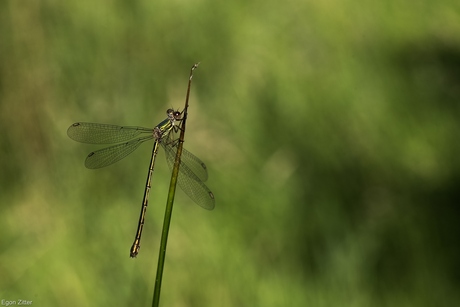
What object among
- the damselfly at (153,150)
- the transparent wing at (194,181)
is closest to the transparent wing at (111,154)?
the damselfly at (153,150)

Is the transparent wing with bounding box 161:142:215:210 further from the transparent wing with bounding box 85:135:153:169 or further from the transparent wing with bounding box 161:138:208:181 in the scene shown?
the transparent wing with bounding box 85:135:153:169

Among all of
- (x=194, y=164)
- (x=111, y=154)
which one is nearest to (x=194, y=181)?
(x=194, y=164)

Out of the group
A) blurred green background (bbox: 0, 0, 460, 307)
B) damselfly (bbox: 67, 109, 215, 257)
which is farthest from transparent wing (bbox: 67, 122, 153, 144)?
blurred green background (bbox: 0, 0, 460, 307)

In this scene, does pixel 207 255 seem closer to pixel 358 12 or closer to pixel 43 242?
pixel 43 242

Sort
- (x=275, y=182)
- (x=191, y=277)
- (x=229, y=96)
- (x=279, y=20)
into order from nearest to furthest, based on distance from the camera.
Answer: (x=191, y=277), (x=275, y=182), (x=229, y=96), (x=279, y=20)

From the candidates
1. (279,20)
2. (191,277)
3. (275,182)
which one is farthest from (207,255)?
(279,20)
